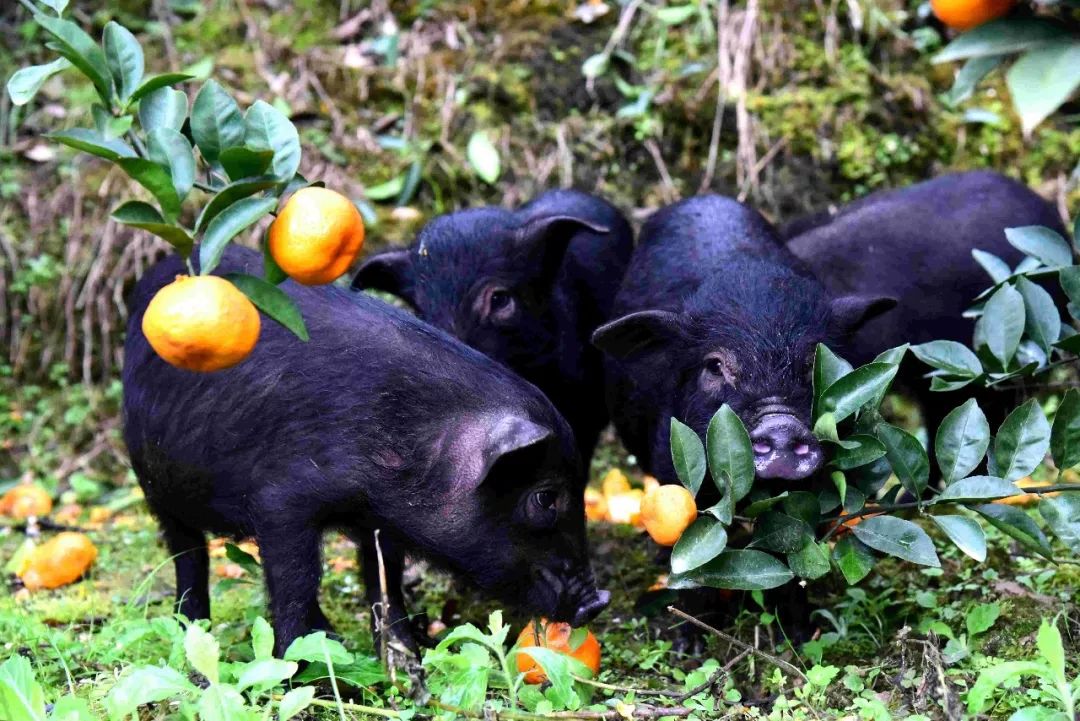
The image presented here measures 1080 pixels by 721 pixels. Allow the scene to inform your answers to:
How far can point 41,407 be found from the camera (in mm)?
7168

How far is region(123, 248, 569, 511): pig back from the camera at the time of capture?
12.8 ft

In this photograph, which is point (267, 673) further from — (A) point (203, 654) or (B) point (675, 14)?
(B) point (675, 14)

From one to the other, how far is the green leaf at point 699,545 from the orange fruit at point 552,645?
44 cm

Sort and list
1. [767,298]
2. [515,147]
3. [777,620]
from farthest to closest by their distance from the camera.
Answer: [515,147]
[767,298]
[777,620]

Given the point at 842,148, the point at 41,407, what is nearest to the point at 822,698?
the point at 842,148

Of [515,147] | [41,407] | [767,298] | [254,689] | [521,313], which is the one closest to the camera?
[254,689]

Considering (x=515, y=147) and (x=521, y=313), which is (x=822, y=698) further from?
(x=515, y=147)

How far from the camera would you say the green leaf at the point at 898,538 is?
351cm

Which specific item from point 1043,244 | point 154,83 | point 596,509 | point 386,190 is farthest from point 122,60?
point 386,190

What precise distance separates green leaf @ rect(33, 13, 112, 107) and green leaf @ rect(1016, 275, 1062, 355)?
2.76 meters

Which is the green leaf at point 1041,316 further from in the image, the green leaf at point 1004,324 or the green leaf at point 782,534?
the green leaf at point 782,534

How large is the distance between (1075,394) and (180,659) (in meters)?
2.69

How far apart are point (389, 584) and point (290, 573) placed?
0.69m

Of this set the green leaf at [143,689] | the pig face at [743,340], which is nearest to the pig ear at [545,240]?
the pig face at [743,340]
